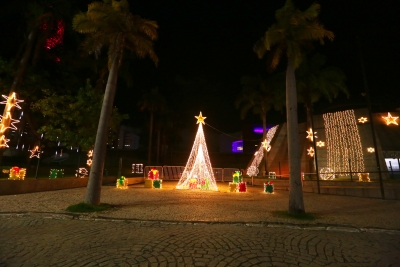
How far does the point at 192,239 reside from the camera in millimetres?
5305

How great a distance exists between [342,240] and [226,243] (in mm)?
2995

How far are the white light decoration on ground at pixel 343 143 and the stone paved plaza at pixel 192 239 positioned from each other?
58.9 feet

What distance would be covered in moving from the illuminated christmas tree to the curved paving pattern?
1119 cm

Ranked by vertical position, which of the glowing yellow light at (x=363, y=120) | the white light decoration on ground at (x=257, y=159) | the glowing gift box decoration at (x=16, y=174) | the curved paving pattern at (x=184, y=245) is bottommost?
the curved paving pattern at (x=184, y=245)

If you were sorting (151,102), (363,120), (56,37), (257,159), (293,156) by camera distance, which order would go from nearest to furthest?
(293,156) → (56,37) → (363,120) → (257,159) → (151,102)

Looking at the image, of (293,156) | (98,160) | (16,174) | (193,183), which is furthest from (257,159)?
(16,174)

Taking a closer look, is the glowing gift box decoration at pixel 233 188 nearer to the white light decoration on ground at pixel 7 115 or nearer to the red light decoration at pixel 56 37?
the white light decoration on ground at pixel 7 115

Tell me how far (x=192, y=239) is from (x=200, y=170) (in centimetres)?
1304

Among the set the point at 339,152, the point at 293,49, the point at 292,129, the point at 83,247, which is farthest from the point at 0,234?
the point at 339,152

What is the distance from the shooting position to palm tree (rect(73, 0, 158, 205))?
9.35 metres

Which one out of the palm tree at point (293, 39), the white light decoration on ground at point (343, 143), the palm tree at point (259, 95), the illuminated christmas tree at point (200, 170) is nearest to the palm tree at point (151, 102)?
the palm tree at point (259, 95)

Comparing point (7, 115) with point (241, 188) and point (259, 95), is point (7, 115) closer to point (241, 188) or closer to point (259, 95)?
point (241, 188)

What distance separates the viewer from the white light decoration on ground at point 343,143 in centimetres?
2372

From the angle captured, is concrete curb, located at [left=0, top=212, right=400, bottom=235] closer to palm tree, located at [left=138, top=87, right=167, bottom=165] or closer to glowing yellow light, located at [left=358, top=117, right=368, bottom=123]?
glowing yellow light, located at [left=358, top=117, right=368, bottom=123]
